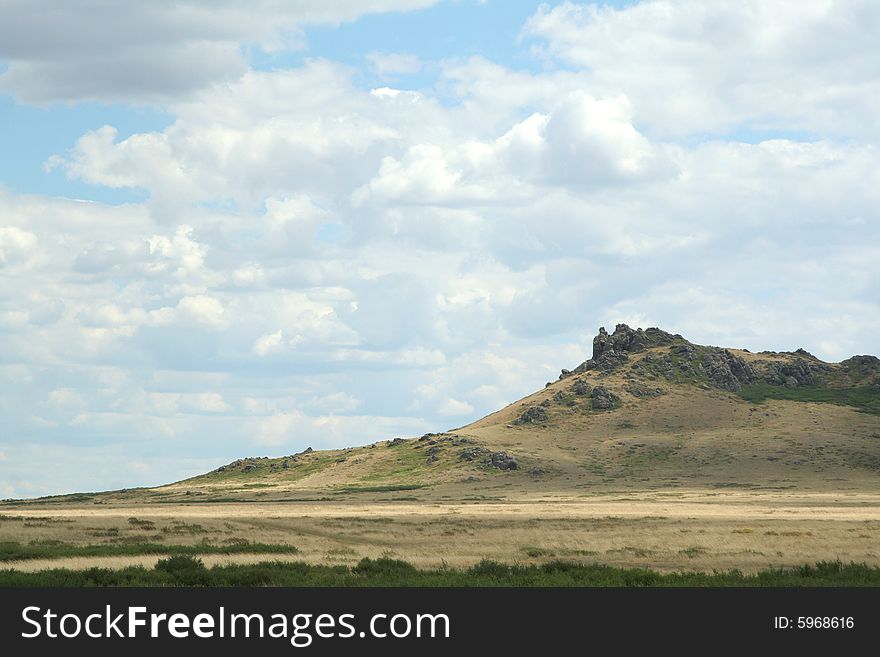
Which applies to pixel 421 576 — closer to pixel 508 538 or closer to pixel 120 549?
pixel 120 549

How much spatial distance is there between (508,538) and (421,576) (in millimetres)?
25048

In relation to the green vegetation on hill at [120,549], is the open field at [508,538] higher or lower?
lower

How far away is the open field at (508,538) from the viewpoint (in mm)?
49375

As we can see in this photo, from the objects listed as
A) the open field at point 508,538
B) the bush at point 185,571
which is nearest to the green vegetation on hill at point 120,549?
the open field at point 508,538

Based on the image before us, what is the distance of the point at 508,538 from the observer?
2514 inches

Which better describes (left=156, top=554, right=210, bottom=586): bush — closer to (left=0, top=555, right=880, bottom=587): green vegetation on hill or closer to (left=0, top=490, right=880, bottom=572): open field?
(left=0, top=555, right=880, bottom=587): green vegetation on hill

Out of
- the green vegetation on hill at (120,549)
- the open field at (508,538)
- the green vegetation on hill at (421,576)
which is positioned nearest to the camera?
the green vegetation on hill at (421,576)

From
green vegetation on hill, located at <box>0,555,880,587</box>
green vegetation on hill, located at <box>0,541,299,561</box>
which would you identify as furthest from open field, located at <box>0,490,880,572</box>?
green vegetation on hill, located at <box>0,555,880,587</box>

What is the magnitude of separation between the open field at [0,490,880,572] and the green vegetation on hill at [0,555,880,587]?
3984mm

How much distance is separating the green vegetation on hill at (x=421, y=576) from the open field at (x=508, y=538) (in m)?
3.98

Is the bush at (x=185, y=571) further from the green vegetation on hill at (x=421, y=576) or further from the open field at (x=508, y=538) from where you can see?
the open field at (x=508, y=538)

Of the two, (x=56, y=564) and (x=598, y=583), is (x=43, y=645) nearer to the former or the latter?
(x=598, y=583)

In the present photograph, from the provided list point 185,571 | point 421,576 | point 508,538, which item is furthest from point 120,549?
point 508,538

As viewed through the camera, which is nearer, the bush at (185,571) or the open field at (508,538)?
the bush at (185,571)
